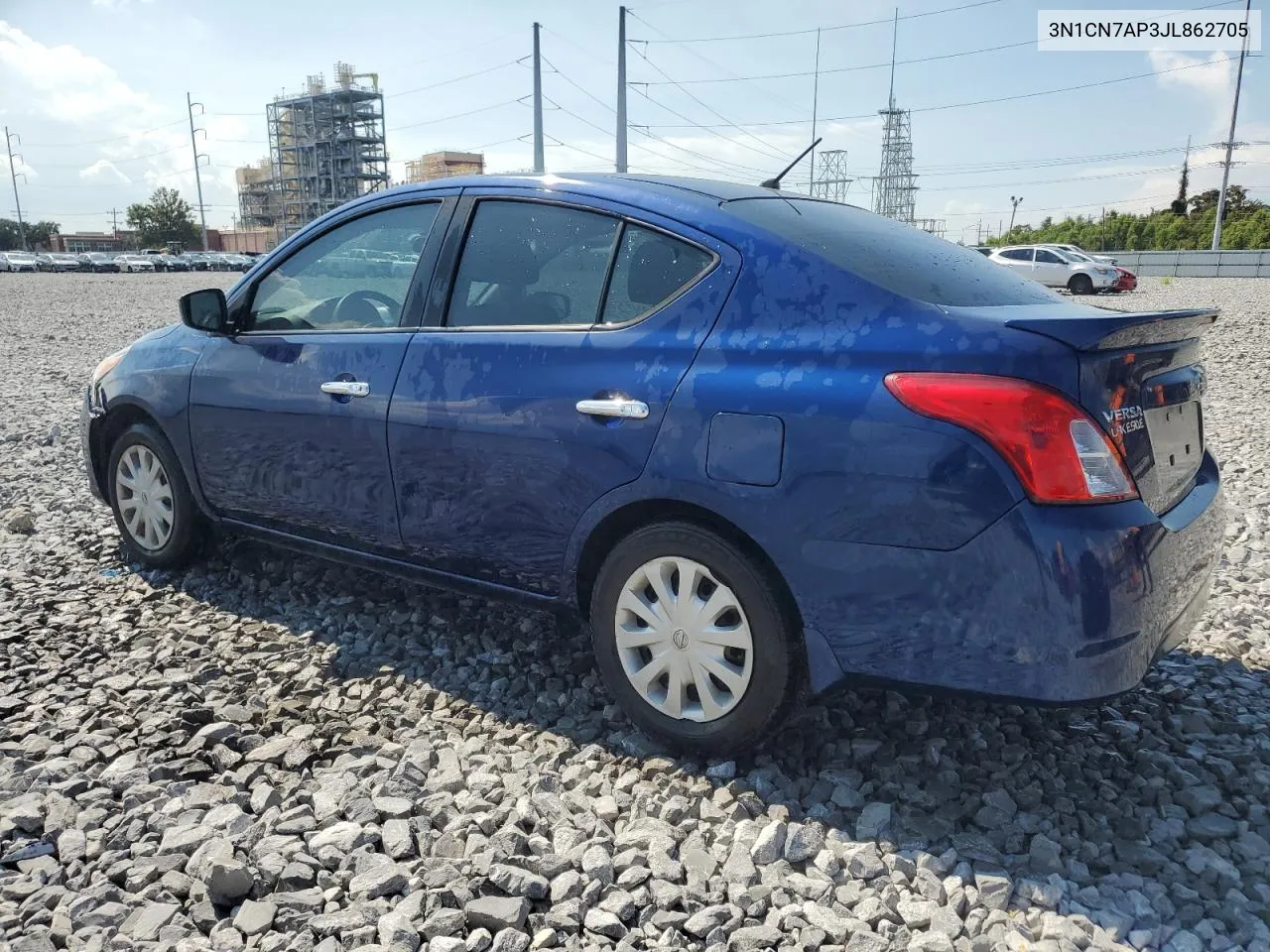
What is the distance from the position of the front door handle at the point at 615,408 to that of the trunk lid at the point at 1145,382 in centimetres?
100

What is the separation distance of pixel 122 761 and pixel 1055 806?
8.91 feet

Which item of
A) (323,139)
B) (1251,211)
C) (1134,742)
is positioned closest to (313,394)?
(1134,742)

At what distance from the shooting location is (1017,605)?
2.34m

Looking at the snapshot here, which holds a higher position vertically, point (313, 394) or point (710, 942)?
point (313, 394)

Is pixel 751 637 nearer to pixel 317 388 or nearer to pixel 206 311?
pixel 317 388

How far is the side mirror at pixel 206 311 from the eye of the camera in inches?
161

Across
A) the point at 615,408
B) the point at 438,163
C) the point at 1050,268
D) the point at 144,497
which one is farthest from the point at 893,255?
the point at 438,163

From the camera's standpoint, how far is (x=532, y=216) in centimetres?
335

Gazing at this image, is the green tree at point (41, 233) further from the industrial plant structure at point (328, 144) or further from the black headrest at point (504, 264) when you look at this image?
the black headrest at point (504, 264)

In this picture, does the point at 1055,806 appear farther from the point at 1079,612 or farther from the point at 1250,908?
the point at 1079,612

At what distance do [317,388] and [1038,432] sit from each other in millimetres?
2555

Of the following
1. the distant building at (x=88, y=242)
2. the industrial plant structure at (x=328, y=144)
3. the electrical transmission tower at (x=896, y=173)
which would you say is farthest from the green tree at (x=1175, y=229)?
the distant building at (x=88, y=242)

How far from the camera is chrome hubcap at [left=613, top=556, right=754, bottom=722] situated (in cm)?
277

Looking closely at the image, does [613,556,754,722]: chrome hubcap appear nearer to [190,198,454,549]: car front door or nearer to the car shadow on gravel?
the car shadow on gravel
